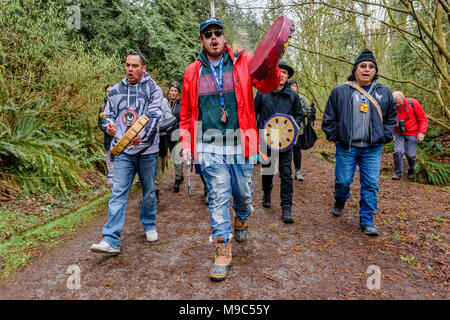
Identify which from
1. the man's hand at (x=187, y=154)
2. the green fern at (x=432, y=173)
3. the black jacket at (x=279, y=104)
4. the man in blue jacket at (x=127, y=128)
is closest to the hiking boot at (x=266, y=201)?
the black jacket at (x=279, y=104)

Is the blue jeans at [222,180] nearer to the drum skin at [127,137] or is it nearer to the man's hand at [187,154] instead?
the man's hand at [187,154]

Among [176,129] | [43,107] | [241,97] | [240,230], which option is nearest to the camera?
[241,97]

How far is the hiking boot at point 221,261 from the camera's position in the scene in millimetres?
2947

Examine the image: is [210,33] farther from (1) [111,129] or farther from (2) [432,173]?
(2) [432,173]

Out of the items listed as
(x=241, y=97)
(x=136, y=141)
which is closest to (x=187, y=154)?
(x=136, y=141)

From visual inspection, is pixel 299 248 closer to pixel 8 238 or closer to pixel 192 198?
pixel 192 198

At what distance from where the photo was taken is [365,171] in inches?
164

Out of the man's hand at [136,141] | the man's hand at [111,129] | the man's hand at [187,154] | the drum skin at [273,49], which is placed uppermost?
the drum skin at [273,49]

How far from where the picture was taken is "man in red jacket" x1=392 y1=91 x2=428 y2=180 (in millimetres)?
7328

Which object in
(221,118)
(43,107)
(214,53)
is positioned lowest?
(221,118)

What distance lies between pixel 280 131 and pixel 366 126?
129 cm

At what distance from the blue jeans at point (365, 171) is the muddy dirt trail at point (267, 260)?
0.40 meters

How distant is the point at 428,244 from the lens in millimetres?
3803
